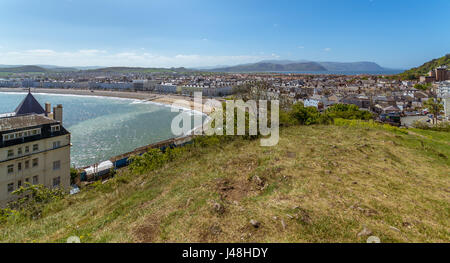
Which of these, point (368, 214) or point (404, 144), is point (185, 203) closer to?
point (368, 214)

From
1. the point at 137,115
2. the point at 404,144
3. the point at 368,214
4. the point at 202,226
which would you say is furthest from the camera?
the point at 137,115

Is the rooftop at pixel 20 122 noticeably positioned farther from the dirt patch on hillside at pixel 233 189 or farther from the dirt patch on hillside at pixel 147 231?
the dirt patch on hillside at pixel 233 189

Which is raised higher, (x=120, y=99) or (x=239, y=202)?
(x=120, y=99)

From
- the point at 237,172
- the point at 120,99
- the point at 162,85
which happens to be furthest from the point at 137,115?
the point at 237,172

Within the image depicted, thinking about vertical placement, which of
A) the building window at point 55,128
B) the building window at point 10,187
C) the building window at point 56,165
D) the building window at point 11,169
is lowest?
the building window at point 10,187

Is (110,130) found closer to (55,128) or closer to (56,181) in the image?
(55,128)

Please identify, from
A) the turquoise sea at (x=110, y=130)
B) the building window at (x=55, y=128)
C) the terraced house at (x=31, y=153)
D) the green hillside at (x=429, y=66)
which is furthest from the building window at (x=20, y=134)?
the green hillside at (x=429, y=66)
